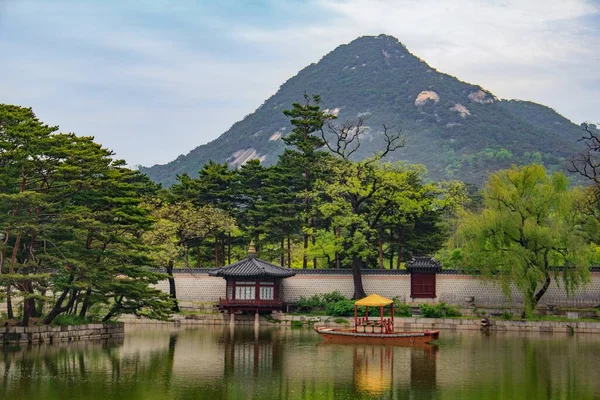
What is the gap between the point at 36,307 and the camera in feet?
110

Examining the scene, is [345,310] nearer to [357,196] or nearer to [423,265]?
[423,265]

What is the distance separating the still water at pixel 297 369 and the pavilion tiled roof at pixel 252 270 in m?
8.80

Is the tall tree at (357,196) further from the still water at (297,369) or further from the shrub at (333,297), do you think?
the still water at (297,369)

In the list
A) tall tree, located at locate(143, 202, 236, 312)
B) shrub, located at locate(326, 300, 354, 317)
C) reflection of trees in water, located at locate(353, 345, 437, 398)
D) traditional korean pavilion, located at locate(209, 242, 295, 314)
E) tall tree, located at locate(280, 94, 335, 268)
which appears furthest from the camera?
tall tree, located at locate(280, 94, 335, 268)

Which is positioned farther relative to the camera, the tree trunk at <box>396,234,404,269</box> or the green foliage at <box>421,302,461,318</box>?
the tree trunk at <box>396,234,404,269</box>

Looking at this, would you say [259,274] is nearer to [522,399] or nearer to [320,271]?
[320,271]

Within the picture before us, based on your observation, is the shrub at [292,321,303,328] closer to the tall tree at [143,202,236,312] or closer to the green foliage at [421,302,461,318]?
the green foliage at [421,302,461,318]

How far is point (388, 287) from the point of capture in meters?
46.1

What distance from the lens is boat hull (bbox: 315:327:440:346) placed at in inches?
1271

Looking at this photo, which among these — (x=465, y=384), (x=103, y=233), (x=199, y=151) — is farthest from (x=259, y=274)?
(x=199, y=151)

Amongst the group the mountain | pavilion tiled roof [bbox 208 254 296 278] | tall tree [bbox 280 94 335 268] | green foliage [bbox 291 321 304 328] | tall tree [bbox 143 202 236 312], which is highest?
the mountain

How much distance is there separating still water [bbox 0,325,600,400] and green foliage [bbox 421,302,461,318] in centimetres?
599

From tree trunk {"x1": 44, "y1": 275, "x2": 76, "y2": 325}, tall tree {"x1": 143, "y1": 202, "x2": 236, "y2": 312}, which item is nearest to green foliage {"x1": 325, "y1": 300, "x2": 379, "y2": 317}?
tall tree {"x1": 143, "y1": 202, "x2": 236, "y2": 312}

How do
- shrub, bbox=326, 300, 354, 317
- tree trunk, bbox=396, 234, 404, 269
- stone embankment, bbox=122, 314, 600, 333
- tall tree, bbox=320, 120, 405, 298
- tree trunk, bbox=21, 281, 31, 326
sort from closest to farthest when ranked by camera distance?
1. tree trunk, bbox=21, 281, 31, 326
2. stone embankment, bbox=122, 314, 600, 333
3. shrub, bbox=326, 300, 354, 317
4. tall tree, bbox=320, 120, 405, 298
5. tree trunk, bbox=396, 234, 404, 269
